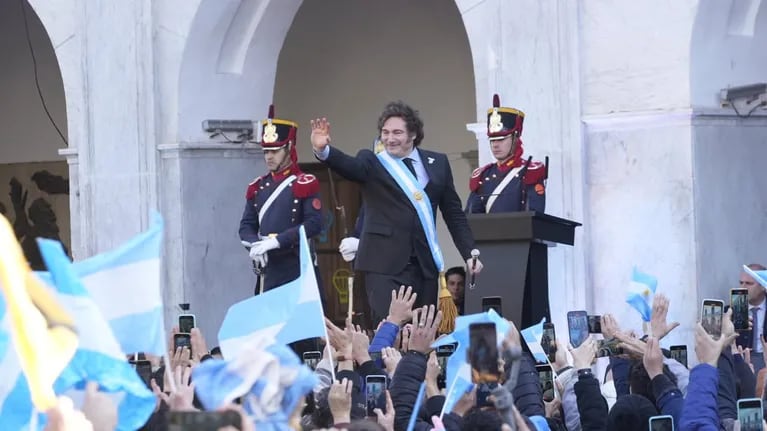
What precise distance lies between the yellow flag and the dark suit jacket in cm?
509

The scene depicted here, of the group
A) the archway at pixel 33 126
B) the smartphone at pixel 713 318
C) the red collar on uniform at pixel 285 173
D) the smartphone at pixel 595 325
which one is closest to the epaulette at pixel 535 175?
→ the red collar on uniform at pixel 285 173

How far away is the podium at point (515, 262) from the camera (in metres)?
8.84

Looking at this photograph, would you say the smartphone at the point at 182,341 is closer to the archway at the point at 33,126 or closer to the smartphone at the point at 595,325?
the smartphone at the point at 595,325

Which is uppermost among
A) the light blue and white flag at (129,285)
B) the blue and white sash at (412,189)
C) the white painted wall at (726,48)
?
the white painted wall at (726,48)

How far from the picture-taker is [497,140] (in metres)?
9.61

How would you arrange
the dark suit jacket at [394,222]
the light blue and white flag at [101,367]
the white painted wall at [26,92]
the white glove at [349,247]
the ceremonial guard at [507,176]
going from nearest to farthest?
the light blue and white flag at [101,367], the dark suit jacket at [394,222], the ceremonial guard at [507,176], the white glove at [349,247], the white painted wall at [26,92]

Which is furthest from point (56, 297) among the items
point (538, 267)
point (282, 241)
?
point (282, 241)

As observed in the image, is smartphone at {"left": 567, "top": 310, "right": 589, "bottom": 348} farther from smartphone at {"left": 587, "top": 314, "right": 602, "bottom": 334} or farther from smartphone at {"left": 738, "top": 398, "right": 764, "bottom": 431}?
smartphone at {"left": 738, "top": 398, "right": 764, "bottom": 431}

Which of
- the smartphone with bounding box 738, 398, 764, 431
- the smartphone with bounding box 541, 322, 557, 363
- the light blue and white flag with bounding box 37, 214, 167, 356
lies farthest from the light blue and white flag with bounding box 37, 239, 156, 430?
the smartphone with bounding box 541, 322, 557, 363

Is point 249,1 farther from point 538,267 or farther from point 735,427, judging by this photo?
point 735,427

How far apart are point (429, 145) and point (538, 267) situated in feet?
17.0

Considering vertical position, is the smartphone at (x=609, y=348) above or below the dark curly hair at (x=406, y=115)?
below

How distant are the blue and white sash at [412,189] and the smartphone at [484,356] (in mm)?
5097

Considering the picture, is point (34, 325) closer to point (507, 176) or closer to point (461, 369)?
point (461, 369)
